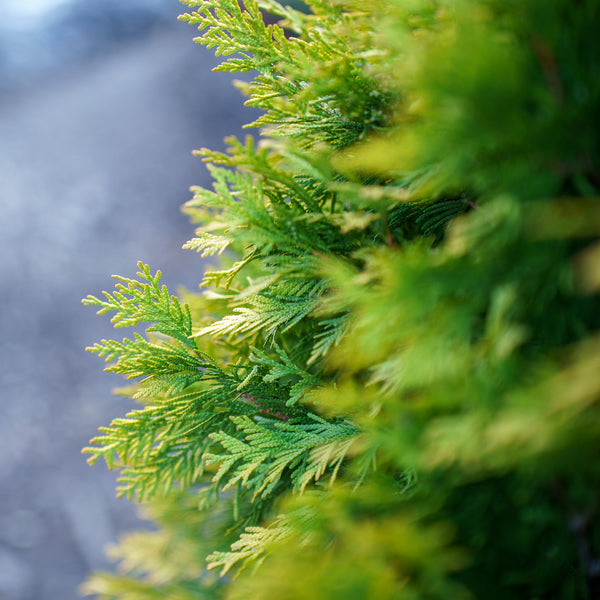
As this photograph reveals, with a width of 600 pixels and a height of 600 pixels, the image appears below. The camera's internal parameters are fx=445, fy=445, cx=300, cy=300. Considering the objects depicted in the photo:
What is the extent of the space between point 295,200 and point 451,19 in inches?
14.2

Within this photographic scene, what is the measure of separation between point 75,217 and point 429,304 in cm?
418

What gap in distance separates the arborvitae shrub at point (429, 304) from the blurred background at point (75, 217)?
254 cm

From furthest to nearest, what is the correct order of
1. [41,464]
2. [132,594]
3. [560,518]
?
[41,464], [132,594], [560,518]

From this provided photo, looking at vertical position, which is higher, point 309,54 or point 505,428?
point 309,54

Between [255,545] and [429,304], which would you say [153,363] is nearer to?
[255,545]

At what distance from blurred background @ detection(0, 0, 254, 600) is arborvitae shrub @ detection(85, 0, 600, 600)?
2.54 metres

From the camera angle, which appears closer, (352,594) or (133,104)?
(352,594)

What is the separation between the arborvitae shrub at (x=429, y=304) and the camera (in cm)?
46

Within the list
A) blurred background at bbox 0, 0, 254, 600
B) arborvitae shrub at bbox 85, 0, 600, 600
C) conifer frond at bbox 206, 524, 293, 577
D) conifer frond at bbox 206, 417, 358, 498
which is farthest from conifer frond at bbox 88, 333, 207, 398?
blurred background at bbox 0, 0, 254, 600

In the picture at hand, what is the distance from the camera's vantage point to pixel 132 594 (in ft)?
4.02

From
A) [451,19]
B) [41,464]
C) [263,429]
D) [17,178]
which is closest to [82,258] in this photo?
[17,178]

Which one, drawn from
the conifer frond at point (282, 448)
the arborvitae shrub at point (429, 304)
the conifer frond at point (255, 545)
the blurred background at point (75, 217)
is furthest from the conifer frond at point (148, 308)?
the blurred background at point (75, 217)

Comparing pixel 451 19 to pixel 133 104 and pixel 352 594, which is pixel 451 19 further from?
pixel 133 104

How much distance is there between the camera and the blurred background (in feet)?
9.71
